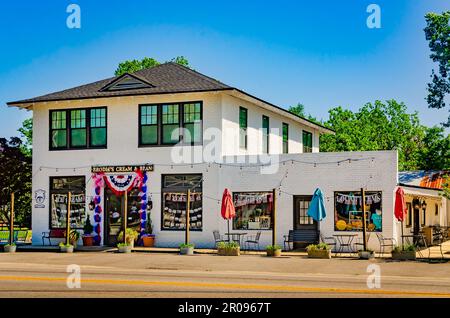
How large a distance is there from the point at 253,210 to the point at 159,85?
7342 mm

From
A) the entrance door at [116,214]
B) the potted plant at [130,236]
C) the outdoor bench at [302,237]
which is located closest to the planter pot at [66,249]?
the potted plant at [130,236]

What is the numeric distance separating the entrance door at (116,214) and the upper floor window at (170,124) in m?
2.69

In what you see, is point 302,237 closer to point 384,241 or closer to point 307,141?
point 384,241

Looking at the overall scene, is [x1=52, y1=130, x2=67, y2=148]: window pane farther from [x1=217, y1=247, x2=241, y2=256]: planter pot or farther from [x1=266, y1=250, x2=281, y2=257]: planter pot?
[x1=266, y1=250, x2=281, y2=257]: planter pot

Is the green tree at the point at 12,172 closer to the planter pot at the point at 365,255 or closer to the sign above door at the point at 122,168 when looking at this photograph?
the sign above door at the point at 122,168

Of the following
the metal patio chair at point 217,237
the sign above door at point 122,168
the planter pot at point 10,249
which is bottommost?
the planter pot at point 10,249

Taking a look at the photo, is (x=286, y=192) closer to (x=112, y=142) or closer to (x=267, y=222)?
(x=267, y=222)

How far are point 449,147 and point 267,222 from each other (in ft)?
111

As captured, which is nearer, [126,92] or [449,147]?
[126,92]

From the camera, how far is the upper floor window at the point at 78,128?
1302 inches

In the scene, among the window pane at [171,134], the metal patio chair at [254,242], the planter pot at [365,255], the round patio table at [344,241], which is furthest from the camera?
the window pane at [171,134]

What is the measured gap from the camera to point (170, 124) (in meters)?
31.6
